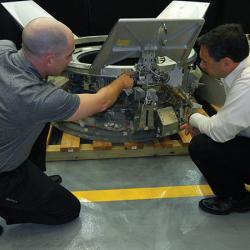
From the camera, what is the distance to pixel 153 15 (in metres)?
4.17

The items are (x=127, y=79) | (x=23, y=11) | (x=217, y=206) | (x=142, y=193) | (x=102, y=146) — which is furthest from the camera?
(x=23, y=11)

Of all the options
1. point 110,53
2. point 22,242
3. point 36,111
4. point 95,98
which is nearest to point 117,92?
point 95,98

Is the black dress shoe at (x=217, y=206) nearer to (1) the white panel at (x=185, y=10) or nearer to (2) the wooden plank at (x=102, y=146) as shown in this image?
(2) the wooden plank at (x=102, y=146)

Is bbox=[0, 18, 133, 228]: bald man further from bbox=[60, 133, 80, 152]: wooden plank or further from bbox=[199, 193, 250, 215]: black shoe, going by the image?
bbox=[199, 193, 250, 215]: black shoe

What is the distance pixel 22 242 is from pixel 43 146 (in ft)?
2.14

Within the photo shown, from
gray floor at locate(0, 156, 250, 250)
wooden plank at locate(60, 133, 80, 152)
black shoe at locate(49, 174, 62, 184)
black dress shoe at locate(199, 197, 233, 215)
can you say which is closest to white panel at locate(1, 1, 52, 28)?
wooden plank at locate(60, 133, 80, 152)

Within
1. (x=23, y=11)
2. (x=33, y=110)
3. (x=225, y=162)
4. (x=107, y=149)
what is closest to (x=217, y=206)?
(x=225, y=162)

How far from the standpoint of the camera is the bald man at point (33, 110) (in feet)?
5.48

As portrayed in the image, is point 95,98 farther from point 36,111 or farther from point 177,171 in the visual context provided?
point 177,171

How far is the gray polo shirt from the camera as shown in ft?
5.41

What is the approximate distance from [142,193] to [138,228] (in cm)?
35

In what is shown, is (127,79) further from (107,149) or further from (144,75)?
(107,149)

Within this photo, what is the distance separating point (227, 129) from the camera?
6.32 ft

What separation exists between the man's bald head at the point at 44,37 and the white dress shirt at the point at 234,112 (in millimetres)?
942
